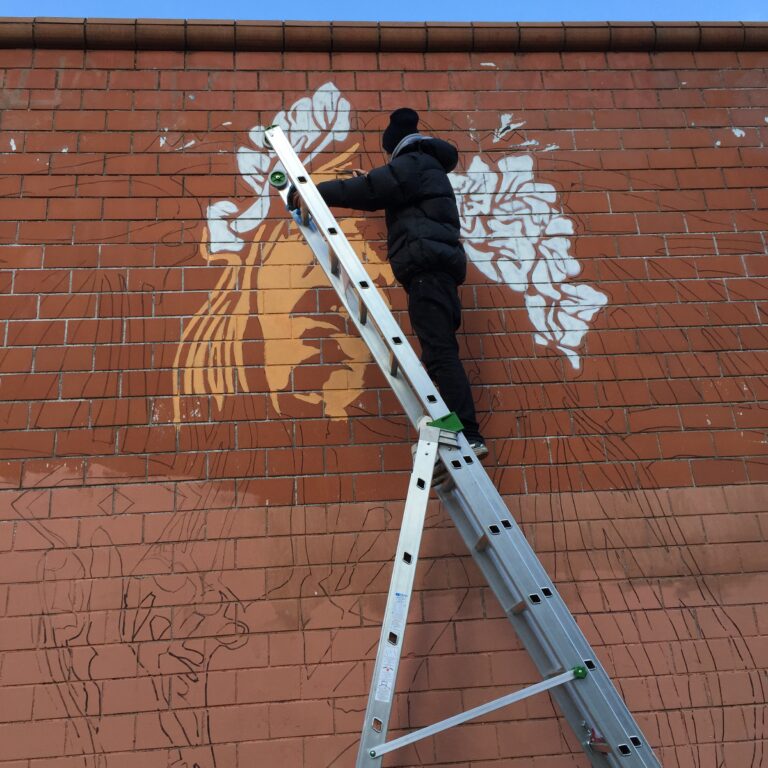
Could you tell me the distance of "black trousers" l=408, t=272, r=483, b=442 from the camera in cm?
371

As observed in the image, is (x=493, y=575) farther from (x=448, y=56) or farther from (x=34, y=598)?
(x=448, y=56)

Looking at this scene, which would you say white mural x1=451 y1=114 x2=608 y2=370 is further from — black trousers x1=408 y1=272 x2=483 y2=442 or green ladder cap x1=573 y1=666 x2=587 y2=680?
green ladder cap x1=573 y1=666 x2=587 y2=680

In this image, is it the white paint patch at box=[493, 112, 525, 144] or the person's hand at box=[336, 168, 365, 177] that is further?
the white paint patch at box=[493, 112, 525, 144]

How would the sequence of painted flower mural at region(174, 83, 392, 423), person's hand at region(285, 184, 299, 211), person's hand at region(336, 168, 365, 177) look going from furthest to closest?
person's hand at region(336, 168, 365, 177) → painted flower mural at region(174, 83, 392, 423) → person's hand at region(285, 184, 299, 211)

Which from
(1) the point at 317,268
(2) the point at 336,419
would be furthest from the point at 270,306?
(2) the point at 336,419

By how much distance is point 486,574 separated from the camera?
10.6 ft

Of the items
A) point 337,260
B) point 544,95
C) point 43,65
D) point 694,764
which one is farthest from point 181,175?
point 694,764

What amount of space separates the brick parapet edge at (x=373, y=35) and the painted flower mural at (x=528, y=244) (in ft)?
A: 2.98

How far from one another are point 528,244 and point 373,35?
1.72 metres

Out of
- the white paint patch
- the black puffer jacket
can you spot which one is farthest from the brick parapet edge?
the black puffer jacket

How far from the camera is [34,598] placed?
3982mm

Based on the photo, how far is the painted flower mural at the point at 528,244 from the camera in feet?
15.6

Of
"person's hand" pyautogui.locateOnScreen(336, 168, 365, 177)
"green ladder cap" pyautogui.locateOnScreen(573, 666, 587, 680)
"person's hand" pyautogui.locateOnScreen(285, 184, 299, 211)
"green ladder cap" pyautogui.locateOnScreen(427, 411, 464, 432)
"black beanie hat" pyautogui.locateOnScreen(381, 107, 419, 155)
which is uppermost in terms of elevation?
"person's hand" pyautogui.locateOnScreen(336, 168, 365, 177)

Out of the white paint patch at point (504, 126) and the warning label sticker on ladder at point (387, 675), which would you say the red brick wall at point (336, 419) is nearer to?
the white paint patch at point (504, 126)
